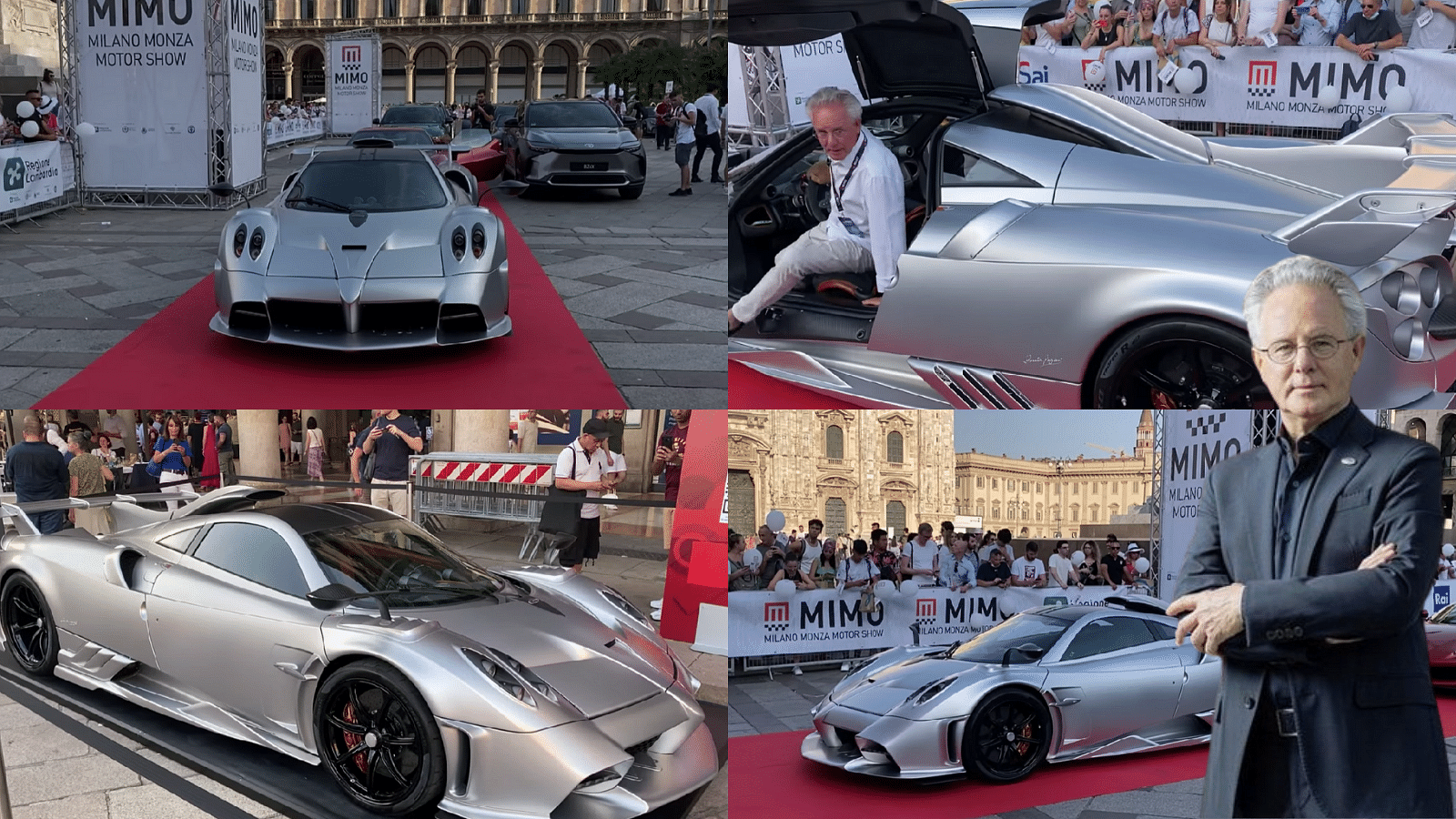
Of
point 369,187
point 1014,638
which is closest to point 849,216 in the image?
point 1014,638

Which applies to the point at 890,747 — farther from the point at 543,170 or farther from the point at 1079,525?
the point at 543,170

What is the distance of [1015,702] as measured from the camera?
3.71 metres

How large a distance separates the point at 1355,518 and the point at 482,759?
6.71 ft

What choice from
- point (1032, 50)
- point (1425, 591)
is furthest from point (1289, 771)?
point (1032, 50)

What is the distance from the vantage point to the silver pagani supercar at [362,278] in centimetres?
470

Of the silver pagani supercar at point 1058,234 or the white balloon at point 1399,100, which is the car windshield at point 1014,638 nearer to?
the silver pagani supercar at point 1058,234

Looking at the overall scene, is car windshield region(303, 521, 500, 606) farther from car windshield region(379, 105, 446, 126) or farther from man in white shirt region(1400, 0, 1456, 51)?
car windshield region(379, 105, 446, 126)

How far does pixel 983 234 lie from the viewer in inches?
105

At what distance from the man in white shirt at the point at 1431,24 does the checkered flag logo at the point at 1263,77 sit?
287 millimetres

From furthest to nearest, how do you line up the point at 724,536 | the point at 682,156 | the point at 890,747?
the point at 682,156 < the point at 724,536 < the point at 890,747

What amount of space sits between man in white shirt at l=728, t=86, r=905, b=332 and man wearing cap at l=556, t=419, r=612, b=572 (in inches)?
63.6

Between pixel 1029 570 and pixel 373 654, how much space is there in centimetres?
222

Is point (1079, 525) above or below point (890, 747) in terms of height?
above

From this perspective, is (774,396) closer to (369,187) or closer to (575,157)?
(369,187)
